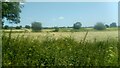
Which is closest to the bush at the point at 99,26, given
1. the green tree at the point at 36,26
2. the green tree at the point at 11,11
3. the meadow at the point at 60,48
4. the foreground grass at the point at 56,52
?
the meadow at the point at 60,48

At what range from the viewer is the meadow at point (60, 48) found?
545 centimetres

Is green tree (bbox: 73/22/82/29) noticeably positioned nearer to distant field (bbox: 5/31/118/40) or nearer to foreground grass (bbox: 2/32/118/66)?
distant field (bbox: 5/31/118/40)

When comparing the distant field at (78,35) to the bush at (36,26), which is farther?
the bush at (36,26)

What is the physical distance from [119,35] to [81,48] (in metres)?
1.56

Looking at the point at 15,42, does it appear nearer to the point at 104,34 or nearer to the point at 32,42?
the point at 32,42

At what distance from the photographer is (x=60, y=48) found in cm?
593

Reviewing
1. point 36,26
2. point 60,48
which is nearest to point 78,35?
point 60,48

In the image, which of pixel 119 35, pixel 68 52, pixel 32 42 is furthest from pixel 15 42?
pixel 119 35

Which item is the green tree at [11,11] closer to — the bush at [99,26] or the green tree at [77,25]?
the green tree at [77,25]

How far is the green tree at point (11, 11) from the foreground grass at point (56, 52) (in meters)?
1.29

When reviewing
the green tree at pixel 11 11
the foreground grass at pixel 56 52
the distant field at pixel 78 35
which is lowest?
the foreground grass at pixel 56 52

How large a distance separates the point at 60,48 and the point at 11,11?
3154 millimetres

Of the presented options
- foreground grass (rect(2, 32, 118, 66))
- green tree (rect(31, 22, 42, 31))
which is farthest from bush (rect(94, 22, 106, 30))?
green tree (rect(31, 22, 42, 31))

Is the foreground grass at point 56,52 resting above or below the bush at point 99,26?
below
